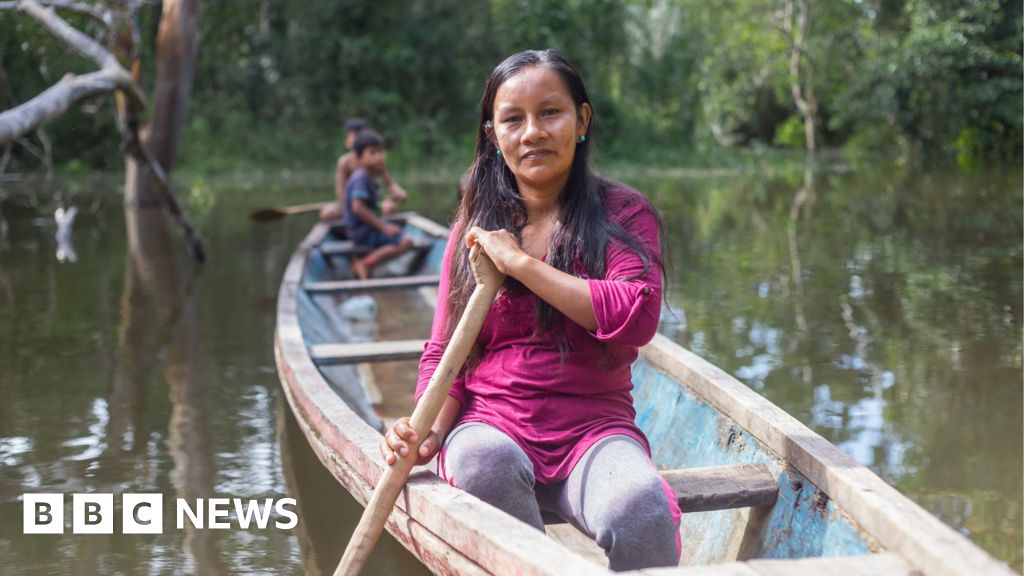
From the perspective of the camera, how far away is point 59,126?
17.9m

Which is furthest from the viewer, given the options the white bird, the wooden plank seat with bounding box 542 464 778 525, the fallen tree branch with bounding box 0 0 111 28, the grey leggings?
the white bird

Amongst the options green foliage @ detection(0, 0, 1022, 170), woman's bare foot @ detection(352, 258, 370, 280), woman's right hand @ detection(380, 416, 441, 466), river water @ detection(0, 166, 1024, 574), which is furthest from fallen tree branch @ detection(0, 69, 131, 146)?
green foliage @ detection(0, 0, 1022, 170)

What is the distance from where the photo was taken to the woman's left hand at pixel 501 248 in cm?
209

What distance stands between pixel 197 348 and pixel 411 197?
8521mm

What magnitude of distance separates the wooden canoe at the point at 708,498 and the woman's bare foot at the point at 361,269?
2.84 m

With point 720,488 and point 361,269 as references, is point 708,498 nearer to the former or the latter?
point 720,488

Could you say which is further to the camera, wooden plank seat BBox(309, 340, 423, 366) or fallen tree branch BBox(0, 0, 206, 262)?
fallen tree branch BBox(0, 0, 206, 262)

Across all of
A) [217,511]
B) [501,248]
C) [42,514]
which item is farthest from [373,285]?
[501,248]

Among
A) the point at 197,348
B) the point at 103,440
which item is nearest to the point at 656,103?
the point at 197,348

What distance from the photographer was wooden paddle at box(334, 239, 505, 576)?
2127 millimetres

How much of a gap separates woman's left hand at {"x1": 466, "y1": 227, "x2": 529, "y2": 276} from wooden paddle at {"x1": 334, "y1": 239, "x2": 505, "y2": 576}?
0.9 inches

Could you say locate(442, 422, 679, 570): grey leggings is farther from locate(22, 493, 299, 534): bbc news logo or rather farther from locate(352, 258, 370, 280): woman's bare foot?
locate(352, 258, 370, 280): woman's bare foot

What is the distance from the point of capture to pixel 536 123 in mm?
2148

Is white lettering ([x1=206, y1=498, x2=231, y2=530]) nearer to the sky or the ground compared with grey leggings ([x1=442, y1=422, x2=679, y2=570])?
nearer to the ground
